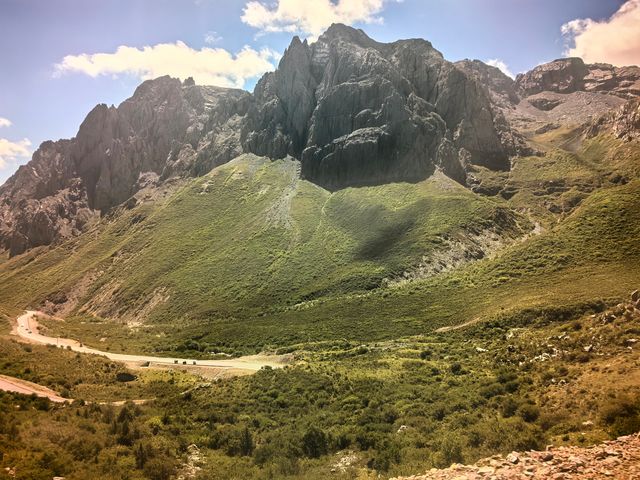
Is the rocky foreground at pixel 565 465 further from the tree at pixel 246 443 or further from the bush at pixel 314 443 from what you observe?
the tree at pixel 246 443

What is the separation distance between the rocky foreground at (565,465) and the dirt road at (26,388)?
25395 millimetres

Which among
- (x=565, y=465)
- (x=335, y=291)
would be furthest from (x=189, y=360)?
(x=565, y=465)

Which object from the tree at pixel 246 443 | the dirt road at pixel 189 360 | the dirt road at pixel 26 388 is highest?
the dirt road at pixel 26 388

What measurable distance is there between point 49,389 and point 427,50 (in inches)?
6923

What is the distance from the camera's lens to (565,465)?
12.2 metres

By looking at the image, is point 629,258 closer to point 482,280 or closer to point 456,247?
point 482,280

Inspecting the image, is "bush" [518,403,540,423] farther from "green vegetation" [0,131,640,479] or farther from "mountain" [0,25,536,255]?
"mountain" [0,25,536,255]

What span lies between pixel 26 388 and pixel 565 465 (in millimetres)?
31860

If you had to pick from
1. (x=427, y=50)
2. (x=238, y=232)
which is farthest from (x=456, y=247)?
(x=427, y=50)

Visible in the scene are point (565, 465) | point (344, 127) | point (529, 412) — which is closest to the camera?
point (565, 465)

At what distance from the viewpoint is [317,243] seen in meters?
115

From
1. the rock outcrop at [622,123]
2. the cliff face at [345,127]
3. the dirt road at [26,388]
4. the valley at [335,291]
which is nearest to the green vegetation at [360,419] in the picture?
the valley at [335,291]

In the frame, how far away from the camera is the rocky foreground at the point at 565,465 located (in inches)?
460

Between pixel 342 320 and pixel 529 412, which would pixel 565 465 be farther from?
pixel 342 320
